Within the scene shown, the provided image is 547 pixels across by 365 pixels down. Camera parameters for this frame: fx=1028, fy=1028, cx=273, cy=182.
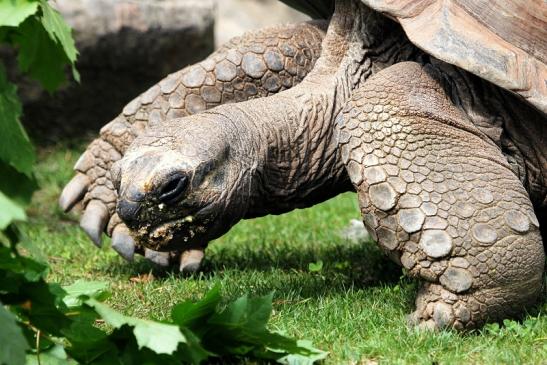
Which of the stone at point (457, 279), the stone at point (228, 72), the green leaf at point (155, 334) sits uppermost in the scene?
the green leaf at point (155, 334)

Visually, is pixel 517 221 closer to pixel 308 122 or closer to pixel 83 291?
pixel 308 122

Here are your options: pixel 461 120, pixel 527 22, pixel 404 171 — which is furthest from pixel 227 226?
pixel 527 22

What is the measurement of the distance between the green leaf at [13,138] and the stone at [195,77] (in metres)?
2.38

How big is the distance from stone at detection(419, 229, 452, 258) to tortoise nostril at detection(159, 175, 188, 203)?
0.95 m

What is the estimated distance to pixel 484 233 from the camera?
3988 millimetres

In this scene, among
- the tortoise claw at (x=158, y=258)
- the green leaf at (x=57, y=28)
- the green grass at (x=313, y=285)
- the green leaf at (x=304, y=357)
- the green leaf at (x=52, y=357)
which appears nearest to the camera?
the green leaf at (x=57, y=28)

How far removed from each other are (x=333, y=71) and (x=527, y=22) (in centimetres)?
101

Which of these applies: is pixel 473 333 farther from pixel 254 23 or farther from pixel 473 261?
pixel 254 23

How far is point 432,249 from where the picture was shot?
3973 millimetres

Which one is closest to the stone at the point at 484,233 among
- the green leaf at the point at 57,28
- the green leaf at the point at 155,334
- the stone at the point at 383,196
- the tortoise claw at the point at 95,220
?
the stone at the point at 383,196

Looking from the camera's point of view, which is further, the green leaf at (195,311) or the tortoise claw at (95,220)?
the tortoise claw at (95,220)

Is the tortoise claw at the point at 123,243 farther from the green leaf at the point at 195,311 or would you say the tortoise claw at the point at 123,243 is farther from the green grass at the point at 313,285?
the green leaf at the point at 195,311

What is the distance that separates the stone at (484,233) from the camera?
3979mm

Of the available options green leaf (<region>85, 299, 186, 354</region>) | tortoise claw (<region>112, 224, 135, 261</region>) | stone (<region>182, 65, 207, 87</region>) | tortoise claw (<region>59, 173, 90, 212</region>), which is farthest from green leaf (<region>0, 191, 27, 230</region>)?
tortoise claw (<region>59, 173, 90, 212</region>)
